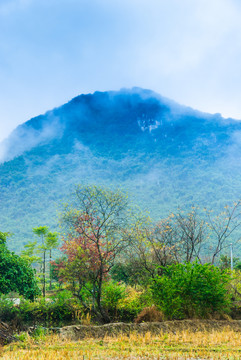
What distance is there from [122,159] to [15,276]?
390 feet

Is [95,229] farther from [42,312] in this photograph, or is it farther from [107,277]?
[42,312]

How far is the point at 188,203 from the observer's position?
79.3 metres

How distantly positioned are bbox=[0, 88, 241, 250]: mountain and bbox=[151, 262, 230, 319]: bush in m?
55.3

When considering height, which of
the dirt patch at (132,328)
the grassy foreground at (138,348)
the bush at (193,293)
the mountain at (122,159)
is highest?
the mountain at (122,159)

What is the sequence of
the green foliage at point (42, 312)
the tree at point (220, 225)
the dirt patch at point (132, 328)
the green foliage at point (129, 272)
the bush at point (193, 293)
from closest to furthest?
the dirt patch at point (132, 328), the bush at point (193, 293), the green foliage at point (42, 312), the tree at point (220, 225), the green foliage at point (129, 272)

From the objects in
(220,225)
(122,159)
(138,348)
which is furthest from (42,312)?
(122,159)

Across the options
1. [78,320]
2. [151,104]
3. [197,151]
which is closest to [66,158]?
[197,151]

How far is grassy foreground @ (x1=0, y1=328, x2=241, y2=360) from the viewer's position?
5758mm

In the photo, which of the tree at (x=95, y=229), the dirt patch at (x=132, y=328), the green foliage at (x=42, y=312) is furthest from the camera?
the green foliage at (x=42, y=312)

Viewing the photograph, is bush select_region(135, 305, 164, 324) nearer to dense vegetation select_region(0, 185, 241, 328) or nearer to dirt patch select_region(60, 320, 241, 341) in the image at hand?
dense vegetation select_region(0, 185, 241, 328)

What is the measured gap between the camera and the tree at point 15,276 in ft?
44.7

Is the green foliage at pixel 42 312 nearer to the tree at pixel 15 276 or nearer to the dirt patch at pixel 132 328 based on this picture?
the tree at pixel 15 276

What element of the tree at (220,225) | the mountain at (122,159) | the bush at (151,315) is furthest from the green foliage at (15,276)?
the mountain at (122,159)

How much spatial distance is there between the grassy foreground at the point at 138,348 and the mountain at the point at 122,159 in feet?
194
